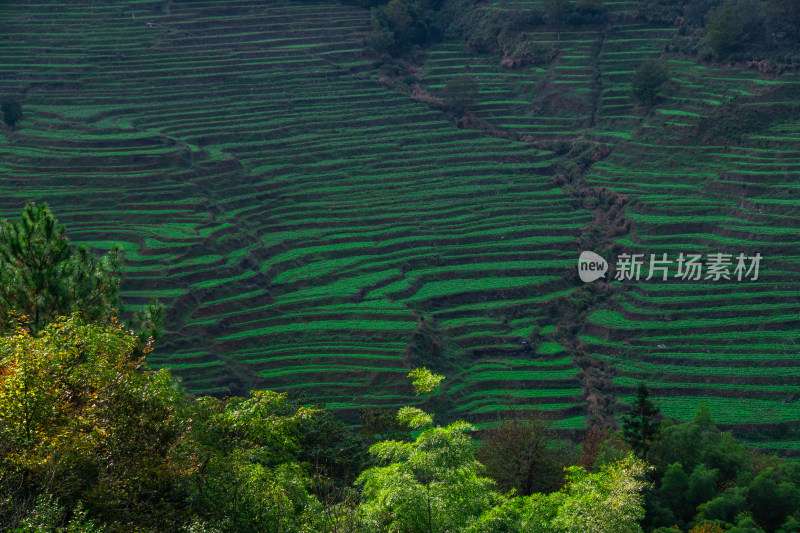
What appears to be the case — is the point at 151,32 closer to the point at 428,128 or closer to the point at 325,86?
the point at 325,86

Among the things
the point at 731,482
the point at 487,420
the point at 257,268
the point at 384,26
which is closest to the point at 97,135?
the point at 257,268

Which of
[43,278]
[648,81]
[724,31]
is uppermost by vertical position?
[724,31]

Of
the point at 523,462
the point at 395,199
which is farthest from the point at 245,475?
the point at 395,199

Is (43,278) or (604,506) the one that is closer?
(604,506)

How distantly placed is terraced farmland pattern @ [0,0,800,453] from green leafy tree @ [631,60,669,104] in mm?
1118

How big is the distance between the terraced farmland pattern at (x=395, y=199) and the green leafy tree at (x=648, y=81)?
3.67 feet

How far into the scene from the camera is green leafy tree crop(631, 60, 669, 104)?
152ft

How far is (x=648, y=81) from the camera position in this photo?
46.4m

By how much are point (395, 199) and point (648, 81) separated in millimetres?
17366

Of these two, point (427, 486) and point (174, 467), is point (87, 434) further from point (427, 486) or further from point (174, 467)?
point (427, 486)

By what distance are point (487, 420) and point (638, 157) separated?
21.8 meters

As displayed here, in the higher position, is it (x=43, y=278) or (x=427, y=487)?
(x=43, y=278)

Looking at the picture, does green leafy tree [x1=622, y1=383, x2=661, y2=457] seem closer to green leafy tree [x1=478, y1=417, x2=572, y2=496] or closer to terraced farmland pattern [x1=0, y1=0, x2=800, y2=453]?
green leafy tree [x1=478, y1=417, x2=572, y2=496]

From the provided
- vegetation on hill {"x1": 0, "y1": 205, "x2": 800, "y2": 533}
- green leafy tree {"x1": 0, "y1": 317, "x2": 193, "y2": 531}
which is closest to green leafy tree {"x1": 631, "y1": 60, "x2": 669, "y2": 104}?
vegetation on hill {"x1": 0, "y1": 205, "x2": 800, "y2": 533}
